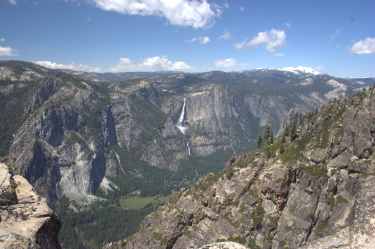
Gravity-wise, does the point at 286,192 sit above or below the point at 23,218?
below

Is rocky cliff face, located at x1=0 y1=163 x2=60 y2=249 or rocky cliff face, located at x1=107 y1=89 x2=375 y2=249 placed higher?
rocky cliff face, located at x1=0 y1=163 x2=60 y2=249

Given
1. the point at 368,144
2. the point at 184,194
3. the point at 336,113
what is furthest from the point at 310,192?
the point at 184,194

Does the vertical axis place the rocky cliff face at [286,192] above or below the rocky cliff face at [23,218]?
below

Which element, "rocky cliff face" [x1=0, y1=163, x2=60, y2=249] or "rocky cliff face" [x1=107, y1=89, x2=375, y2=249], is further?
"rocky cliff face" [x1=107, y1=89, x2=375, y2=249]

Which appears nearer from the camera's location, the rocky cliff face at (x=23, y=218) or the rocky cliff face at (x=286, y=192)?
the rocky cliff face at (x=23, y=218)

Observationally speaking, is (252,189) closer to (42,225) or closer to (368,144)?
(368,144)
